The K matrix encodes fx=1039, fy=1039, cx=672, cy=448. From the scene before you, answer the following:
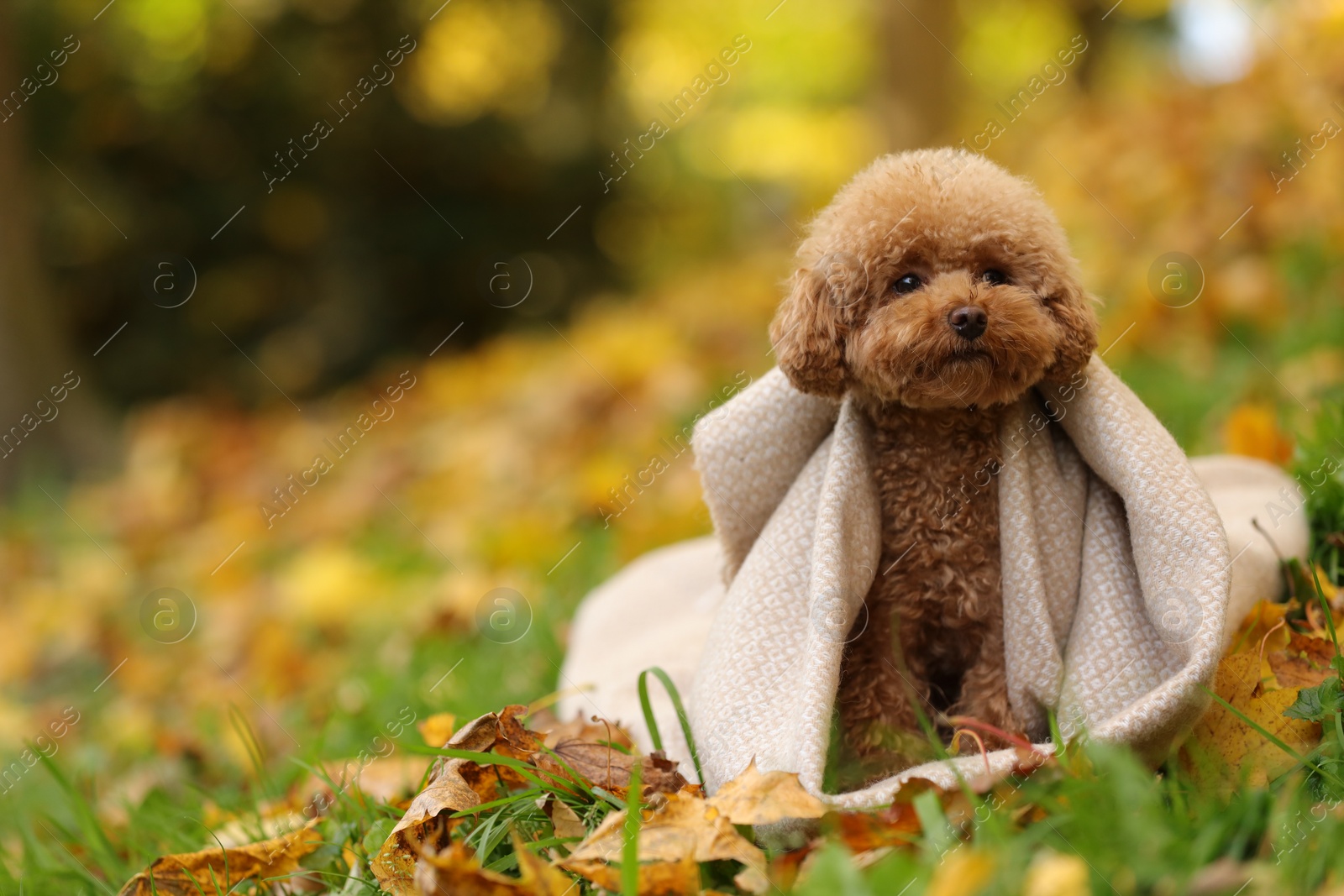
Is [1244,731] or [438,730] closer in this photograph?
[1244,731]

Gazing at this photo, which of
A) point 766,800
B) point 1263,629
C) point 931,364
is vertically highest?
point 931,364

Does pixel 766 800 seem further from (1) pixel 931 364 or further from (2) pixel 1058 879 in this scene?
(1) pixel 931 364

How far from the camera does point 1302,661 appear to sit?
6.32ft

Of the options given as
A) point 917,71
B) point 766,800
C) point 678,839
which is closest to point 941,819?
point 766,800

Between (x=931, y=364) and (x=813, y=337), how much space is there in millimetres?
207

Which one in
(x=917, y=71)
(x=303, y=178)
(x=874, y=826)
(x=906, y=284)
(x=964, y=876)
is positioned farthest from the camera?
(x=303, y=178)

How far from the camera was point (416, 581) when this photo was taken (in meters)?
4.69

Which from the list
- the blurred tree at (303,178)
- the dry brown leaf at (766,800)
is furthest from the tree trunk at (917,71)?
the dry brown leaf at (766,800)

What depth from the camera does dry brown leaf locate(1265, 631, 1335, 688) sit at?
187 cm

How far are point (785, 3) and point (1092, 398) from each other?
17.2 m

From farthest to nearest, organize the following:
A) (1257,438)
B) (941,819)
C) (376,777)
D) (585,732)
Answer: (1257,438), (376,777), (585,732), (941,819)

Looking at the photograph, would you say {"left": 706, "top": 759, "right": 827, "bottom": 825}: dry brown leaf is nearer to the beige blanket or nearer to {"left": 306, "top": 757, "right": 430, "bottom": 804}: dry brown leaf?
the beige blanket

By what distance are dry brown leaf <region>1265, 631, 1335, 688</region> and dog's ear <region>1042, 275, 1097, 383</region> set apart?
70cm

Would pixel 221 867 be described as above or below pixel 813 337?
below
